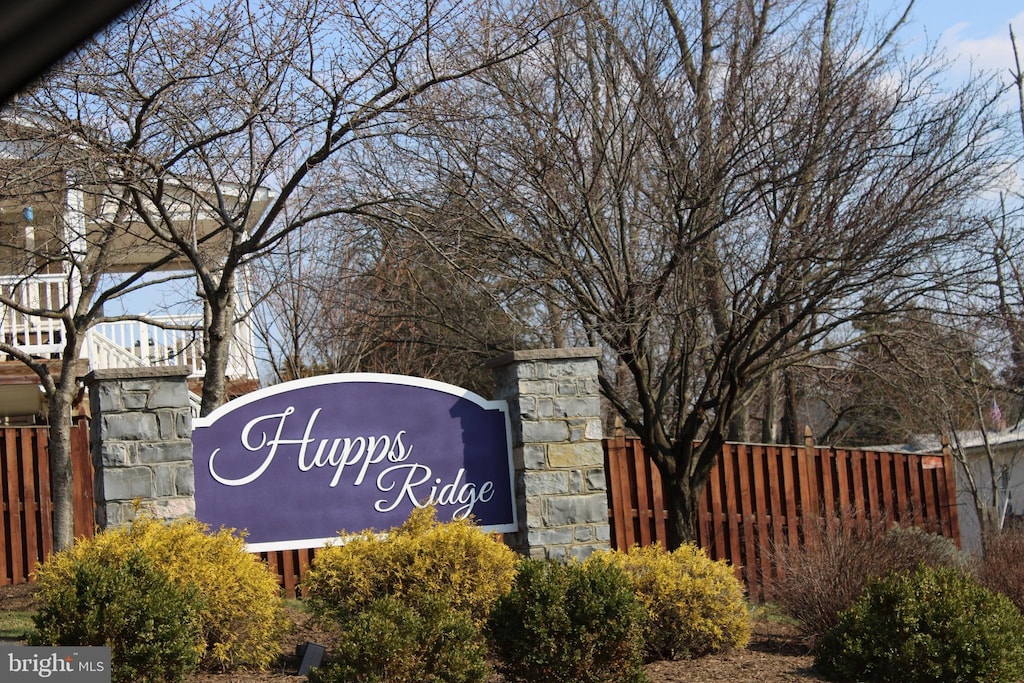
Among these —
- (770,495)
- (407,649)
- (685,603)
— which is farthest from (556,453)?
(770,495)

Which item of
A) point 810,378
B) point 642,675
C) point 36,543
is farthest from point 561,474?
point 810,378

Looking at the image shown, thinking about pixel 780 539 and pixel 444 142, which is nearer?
pixel 444 142

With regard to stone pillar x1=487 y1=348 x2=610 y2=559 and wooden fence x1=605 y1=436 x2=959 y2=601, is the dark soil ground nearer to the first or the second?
stone pillar x1=487 y1=348 x2=610 y2=559

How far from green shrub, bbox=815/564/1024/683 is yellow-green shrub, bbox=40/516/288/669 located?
355 cm

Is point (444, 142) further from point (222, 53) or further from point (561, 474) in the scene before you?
point (561, 474)

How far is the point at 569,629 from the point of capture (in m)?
6.12

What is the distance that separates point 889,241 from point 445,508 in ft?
14.6

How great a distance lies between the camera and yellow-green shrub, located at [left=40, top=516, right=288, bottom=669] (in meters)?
6.40

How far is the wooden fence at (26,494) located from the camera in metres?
11.1

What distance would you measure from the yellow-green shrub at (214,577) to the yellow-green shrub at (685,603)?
217cm

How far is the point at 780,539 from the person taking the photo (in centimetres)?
1223

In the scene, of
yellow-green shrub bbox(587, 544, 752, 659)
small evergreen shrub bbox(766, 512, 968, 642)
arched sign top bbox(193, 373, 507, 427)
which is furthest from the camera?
small evergreen shrub bbox(766, 512, 968, 642)

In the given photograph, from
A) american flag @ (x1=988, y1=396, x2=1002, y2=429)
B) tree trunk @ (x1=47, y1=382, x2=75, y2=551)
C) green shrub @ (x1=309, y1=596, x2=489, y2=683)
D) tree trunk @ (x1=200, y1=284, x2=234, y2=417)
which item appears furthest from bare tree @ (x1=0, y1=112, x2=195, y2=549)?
american flag @ (x1=988, y1=396, x2=1002, y2=429)

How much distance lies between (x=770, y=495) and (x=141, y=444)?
757cm
